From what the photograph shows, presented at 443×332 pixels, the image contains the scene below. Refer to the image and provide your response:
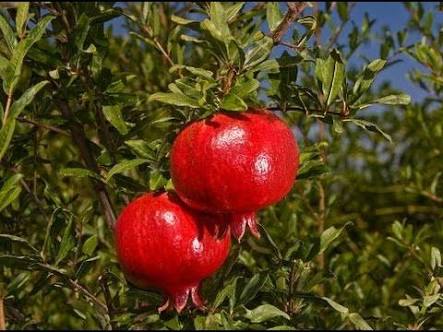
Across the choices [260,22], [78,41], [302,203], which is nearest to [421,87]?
[302,203]

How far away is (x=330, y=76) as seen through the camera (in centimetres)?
91

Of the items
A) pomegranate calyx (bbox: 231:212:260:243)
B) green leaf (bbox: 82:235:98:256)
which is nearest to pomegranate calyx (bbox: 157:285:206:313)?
pomegranate calyx (bbox: 231:212:260:243)

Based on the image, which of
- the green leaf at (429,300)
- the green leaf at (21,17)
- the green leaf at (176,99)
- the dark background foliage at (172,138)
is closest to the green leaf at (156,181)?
the dark background foliage at (172,138)

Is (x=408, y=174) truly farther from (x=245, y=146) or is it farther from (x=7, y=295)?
(x=245, y=146)

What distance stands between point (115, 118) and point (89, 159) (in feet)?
0.33

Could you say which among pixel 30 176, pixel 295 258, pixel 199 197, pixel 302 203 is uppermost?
pixel 199 197

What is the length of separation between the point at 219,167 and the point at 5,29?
0.39 meters

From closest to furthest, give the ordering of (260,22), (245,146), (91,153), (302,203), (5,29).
A: (245,146)
(5,29)
(91,153)
(260,22)
(302,203)

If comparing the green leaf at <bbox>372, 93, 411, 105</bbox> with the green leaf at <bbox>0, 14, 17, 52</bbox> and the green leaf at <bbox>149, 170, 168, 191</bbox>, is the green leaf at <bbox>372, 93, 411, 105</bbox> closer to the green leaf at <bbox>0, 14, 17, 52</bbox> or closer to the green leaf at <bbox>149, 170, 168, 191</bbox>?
the green leaf at <bbox>149, 170, 168, 191</bbox>

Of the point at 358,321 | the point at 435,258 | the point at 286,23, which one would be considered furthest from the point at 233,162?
the point at 435,258

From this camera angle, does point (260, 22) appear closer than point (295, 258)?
No

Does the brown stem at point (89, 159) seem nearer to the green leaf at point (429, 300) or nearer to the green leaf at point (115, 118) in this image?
the green leaf at point (115, 118)

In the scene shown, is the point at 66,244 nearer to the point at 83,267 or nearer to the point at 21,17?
the point at 83,267

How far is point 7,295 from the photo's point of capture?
120 centimetres
